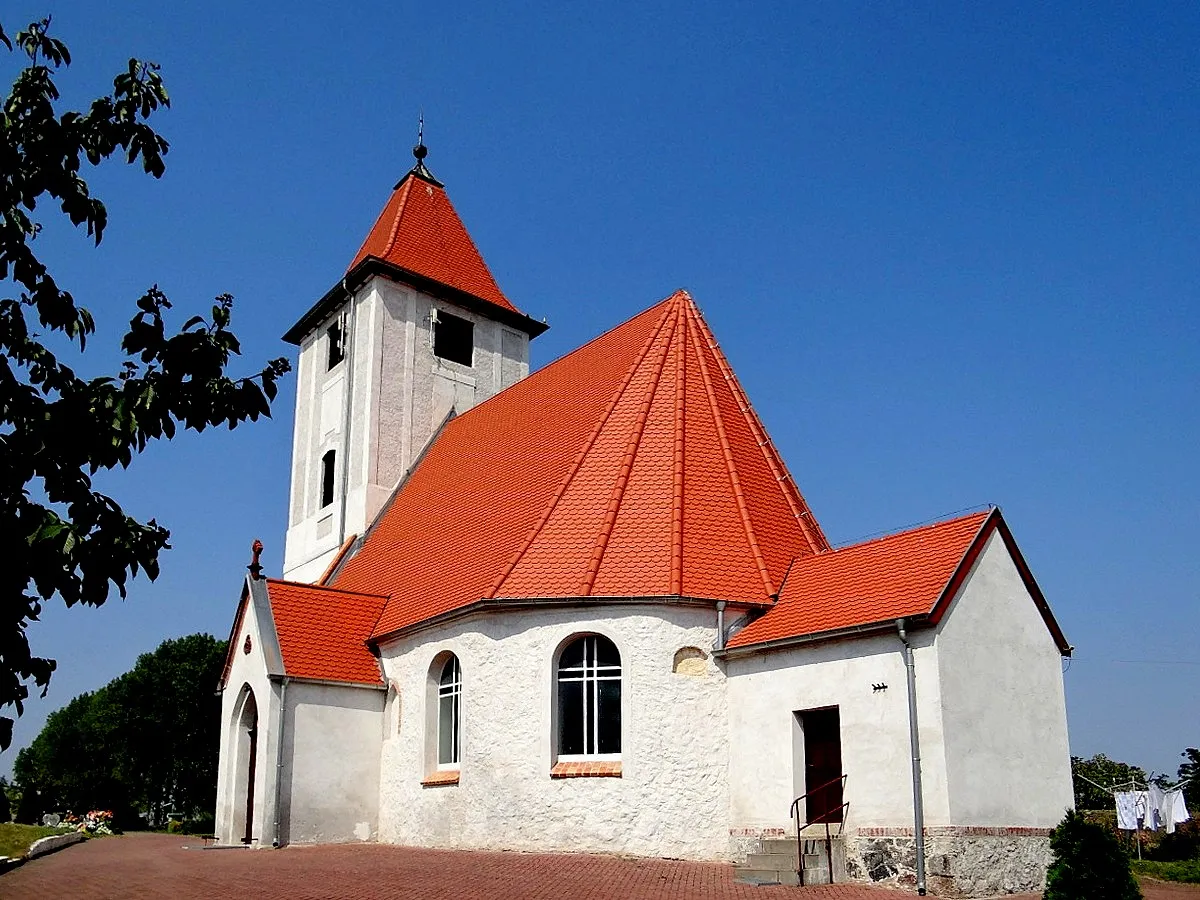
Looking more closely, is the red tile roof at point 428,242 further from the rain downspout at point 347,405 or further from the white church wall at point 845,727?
the white church wall at point 845,727

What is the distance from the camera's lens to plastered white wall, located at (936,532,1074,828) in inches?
604

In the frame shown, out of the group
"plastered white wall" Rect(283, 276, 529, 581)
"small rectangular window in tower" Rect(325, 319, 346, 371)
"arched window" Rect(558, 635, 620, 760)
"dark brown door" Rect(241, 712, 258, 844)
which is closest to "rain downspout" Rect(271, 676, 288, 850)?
"dark brown door" Rect(241, 712, 258, 844)

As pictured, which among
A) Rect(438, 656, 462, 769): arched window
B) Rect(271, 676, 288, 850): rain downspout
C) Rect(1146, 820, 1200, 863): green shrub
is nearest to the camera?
Rect(438, 656, 462, 769): arched window

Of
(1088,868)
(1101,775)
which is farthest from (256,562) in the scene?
(1101,775)

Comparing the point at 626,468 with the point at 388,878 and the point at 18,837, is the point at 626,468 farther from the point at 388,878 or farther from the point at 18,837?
the point at 18,837

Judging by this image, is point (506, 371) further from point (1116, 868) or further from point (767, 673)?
point (1116, 868)

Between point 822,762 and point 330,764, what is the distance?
32.2 ft

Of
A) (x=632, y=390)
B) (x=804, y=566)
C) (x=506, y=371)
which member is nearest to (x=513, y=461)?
(x=632, y=390)

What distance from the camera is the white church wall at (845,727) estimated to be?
50.1 ft

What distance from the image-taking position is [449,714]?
68.7 feet

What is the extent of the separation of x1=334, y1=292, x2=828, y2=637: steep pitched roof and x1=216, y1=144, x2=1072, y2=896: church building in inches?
2.5

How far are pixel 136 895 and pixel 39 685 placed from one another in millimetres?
10780

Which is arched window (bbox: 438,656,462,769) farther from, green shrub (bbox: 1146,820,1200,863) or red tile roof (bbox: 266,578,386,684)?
green shrub (bbox: 1146,820,1200,863)

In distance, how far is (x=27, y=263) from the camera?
5.33 meters
